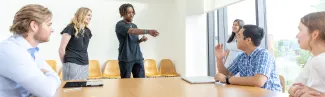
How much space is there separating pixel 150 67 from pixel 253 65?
3.93 metres

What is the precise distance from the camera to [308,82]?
1.22 meters

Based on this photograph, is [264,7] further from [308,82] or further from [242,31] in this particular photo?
[308,82]

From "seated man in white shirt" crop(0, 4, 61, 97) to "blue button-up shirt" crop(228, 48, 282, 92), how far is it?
1.25 metres

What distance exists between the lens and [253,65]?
1.81m

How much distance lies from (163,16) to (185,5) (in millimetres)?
1043

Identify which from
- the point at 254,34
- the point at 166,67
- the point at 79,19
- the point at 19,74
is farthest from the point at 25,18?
the point at 166,67

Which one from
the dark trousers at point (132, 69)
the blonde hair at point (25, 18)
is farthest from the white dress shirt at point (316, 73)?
the dark trousers at point (132, 69)

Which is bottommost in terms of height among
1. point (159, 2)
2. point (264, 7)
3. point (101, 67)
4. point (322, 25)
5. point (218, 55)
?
point (101, 67)

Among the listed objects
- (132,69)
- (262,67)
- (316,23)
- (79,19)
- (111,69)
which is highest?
(79,19)

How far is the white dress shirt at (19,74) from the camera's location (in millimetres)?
1164

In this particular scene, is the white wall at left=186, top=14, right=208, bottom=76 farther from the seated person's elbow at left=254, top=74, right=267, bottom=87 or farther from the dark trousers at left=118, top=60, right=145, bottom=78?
the seated person's elbow at left=254, top=74, right=267, bottom=87

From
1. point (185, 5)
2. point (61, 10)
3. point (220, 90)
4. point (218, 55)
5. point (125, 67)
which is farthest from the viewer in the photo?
point (61, 10)

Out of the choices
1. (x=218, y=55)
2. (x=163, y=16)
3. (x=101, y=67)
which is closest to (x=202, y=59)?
(x=163, y=16)

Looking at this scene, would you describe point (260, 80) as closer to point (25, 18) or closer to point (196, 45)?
point (25, 18)
